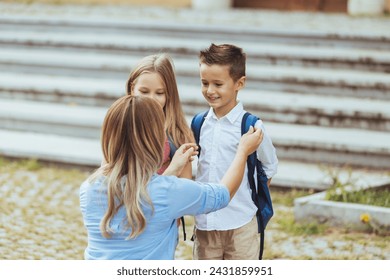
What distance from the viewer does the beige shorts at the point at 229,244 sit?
3740mm

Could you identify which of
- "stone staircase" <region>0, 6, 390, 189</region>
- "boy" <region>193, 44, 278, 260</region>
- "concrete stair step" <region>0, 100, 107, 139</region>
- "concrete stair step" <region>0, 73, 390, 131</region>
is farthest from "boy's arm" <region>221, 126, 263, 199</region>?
"concrete stair step" <region>0, 100, 107, 139</region>

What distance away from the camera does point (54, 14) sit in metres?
11.1

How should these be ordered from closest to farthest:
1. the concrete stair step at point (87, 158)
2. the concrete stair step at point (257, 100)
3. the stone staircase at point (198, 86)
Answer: the concrete stair step at point (87, 158), the stone staircase at point (198, 86), the concrete stair step at point (257, 100)

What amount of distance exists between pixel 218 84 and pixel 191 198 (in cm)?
60

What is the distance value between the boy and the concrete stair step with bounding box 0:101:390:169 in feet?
11.3

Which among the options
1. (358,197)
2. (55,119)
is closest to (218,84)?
(358,197)

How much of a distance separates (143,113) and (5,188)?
369 centimetres

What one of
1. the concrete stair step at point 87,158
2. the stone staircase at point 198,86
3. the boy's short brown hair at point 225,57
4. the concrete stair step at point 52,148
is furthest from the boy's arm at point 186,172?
the concrete stair step at point 52,148

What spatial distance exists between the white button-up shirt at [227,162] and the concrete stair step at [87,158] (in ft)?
7.99

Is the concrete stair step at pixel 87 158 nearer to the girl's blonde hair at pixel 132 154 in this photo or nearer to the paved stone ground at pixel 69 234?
the paved stone ground at pixel 69 234

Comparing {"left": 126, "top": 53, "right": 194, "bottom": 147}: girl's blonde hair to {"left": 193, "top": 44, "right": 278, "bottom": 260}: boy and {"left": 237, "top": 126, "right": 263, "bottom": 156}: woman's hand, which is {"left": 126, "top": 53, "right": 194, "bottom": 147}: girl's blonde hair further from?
{"left": 237, "top": 126, "right": 263, "bottom": 156}: woman's hand

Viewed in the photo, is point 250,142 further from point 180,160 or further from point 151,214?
point 151,214

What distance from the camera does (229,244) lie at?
3760 millimetres

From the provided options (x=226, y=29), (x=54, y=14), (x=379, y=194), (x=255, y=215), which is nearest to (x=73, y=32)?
(x=54, y=14)
